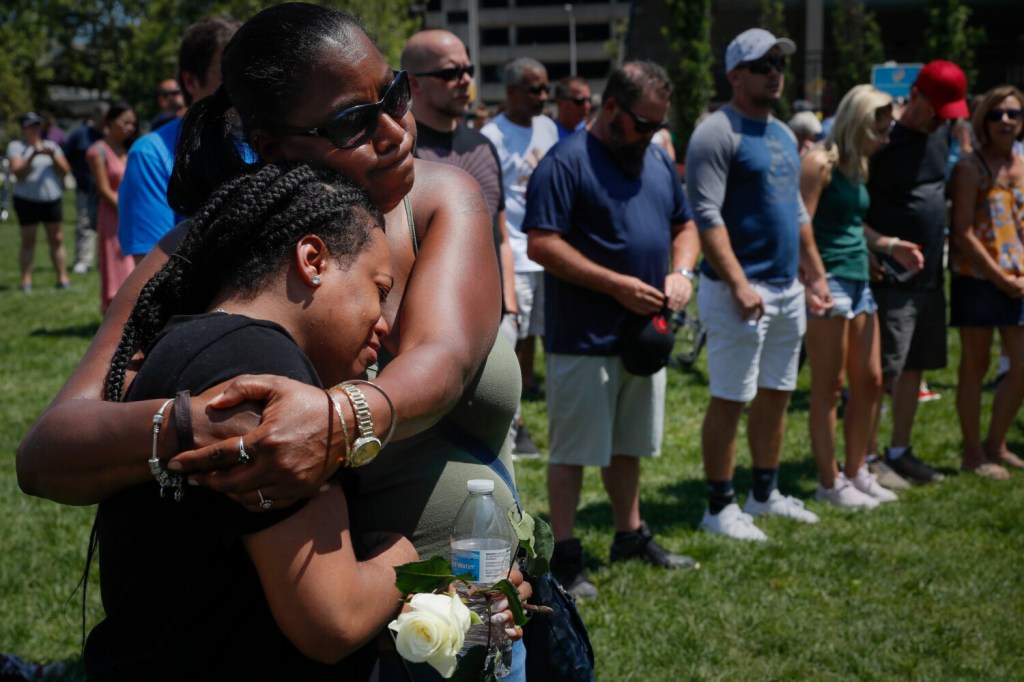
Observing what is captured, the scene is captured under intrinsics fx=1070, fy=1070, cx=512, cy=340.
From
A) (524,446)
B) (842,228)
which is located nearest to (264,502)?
(842,228)

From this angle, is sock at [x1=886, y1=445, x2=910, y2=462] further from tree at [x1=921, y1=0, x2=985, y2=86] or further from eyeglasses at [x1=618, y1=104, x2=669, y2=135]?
tree at [x1=921, y1=0, x2=985, y2=86]

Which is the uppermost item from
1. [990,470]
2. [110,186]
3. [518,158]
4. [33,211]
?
[518,158]

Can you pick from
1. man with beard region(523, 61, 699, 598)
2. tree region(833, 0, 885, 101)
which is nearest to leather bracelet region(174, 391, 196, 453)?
man with beard region(523, 61, 699, 598)

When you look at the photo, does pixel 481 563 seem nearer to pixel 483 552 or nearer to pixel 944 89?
pixel 483 552

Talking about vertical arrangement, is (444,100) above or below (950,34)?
above

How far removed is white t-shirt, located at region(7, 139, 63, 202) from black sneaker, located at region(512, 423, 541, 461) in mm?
9171

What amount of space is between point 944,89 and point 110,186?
6978mm

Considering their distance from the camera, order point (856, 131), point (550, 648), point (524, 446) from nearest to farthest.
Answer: point (550, 648) → point (856, 131) → point (524, 446)

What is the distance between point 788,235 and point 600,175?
125 centimetres

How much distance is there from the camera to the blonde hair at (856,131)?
6.06 m

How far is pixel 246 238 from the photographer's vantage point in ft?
5.49

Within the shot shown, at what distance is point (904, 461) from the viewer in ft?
22.7

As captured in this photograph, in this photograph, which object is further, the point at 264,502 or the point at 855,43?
the point at 855,43

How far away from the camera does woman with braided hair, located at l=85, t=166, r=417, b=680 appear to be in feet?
5.01
